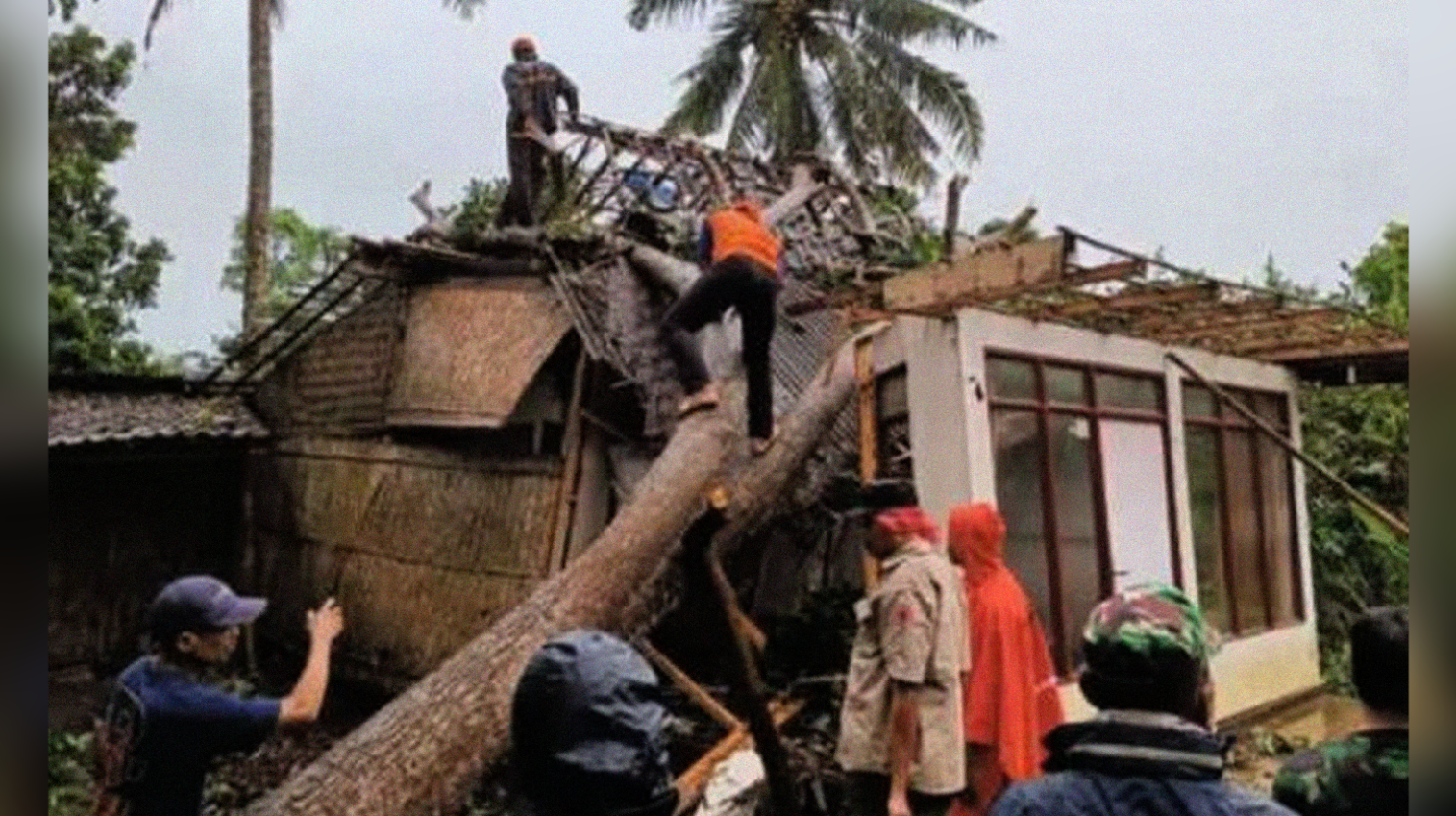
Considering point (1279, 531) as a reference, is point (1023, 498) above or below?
above

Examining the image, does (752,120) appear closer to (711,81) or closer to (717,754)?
(711,81)

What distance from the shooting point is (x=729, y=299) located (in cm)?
678

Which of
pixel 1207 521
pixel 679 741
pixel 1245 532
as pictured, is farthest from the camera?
pixel 1245 532

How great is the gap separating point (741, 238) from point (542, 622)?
242 cm

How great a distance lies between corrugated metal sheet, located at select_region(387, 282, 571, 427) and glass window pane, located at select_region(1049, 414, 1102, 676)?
13.9 ft

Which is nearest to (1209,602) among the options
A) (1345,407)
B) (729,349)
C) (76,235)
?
(729,349)

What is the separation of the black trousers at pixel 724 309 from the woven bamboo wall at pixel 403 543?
123 inches

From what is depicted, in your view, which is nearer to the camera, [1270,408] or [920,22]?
[1270,408]

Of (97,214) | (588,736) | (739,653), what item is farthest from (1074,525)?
(97,214)

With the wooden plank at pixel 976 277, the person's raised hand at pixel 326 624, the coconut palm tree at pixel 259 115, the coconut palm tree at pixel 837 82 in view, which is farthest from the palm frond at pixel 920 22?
the person's raised hand at pixel 326 624

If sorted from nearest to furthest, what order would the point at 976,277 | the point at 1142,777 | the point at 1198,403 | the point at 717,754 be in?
1. the point at 1142,777
2. the point at 976,277
3. the point at 717,754
4. the point at 1198,403

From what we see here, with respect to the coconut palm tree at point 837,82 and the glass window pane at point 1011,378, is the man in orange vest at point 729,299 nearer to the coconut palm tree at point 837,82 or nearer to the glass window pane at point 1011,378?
the glass window pane at point 1011,378

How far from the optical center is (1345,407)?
13445 millimetres

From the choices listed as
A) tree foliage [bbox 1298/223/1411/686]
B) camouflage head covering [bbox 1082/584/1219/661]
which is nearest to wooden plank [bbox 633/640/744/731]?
camouflage head covering [bbox 1082/584/1219/661]
